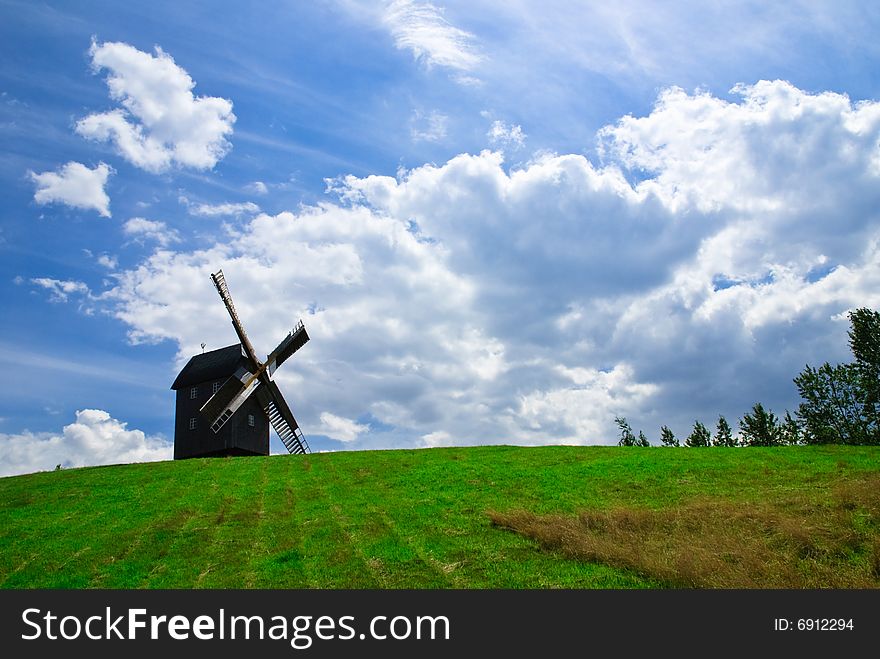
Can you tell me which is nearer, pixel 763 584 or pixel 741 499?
pixel 763 584

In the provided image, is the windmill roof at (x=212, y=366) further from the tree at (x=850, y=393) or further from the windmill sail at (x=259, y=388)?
the tree at (x=850, y=393)

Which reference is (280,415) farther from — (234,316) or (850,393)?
(850,393)

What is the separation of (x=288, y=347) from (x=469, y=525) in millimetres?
41500

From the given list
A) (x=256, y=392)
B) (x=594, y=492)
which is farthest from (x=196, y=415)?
(x=594, y=492)

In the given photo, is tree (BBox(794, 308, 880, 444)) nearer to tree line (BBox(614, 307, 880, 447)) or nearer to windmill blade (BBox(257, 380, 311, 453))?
tree line (BBox(614, 307, 880, 447))

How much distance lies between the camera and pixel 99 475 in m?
40.0

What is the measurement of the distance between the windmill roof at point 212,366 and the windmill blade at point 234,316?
63cm

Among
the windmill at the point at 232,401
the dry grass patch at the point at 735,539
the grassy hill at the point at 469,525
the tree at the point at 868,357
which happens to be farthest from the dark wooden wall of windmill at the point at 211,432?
the tree at the point at 868,357

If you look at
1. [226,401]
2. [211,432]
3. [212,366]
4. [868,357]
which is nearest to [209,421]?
[211,432]

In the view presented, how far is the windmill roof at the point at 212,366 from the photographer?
56.5 m

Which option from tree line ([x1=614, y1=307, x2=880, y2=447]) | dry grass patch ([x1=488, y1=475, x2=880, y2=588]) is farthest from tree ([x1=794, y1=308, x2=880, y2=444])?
dry grass patch ([x1=488, y1=475, x2=880, y2=588])

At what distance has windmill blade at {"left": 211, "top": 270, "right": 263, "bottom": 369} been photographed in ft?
190

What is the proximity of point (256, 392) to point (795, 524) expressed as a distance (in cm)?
4758

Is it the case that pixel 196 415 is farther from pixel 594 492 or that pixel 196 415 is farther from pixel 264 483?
pixel 594 492
